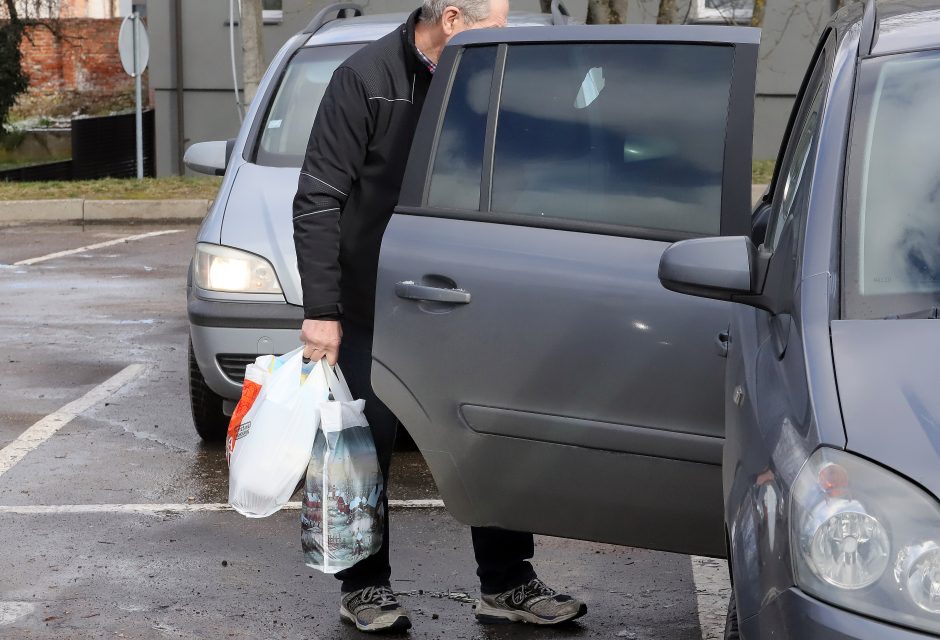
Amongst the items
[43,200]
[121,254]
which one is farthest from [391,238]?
[43,200]

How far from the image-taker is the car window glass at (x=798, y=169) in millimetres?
2994

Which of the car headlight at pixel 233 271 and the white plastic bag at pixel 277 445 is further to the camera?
the car headlight at pixel 233 271

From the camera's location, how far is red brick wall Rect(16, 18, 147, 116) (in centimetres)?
2916

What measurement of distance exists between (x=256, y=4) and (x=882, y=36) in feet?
49.1

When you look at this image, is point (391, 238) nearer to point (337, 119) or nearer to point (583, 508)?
point (337, 119)

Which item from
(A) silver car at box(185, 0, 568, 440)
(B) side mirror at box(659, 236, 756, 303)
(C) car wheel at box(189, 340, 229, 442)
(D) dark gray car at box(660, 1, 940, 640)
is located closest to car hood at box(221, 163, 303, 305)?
(A) silver car at box(185, 0, 568, 440)

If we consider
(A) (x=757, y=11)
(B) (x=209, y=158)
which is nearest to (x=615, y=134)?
(B) (x=209, y=158)

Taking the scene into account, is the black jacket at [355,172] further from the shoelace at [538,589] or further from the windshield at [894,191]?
the windshield at [894,191]

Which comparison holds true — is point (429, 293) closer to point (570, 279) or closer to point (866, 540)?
point (570, 279)

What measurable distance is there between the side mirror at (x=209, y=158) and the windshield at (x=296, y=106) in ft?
1.50

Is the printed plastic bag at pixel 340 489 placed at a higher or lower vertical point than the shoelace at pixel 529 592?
higher

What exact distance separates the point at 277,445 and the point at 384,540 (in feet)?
1.55

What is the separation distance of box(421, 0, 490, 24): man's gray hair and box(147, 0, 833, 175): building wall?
55.4 ft

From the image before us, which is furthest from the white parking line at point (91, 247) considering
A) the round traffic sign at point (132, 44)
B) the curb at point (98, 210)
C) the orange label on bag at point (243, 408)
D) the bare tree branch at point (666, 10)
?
the orange label on bag at point (243, 408)
